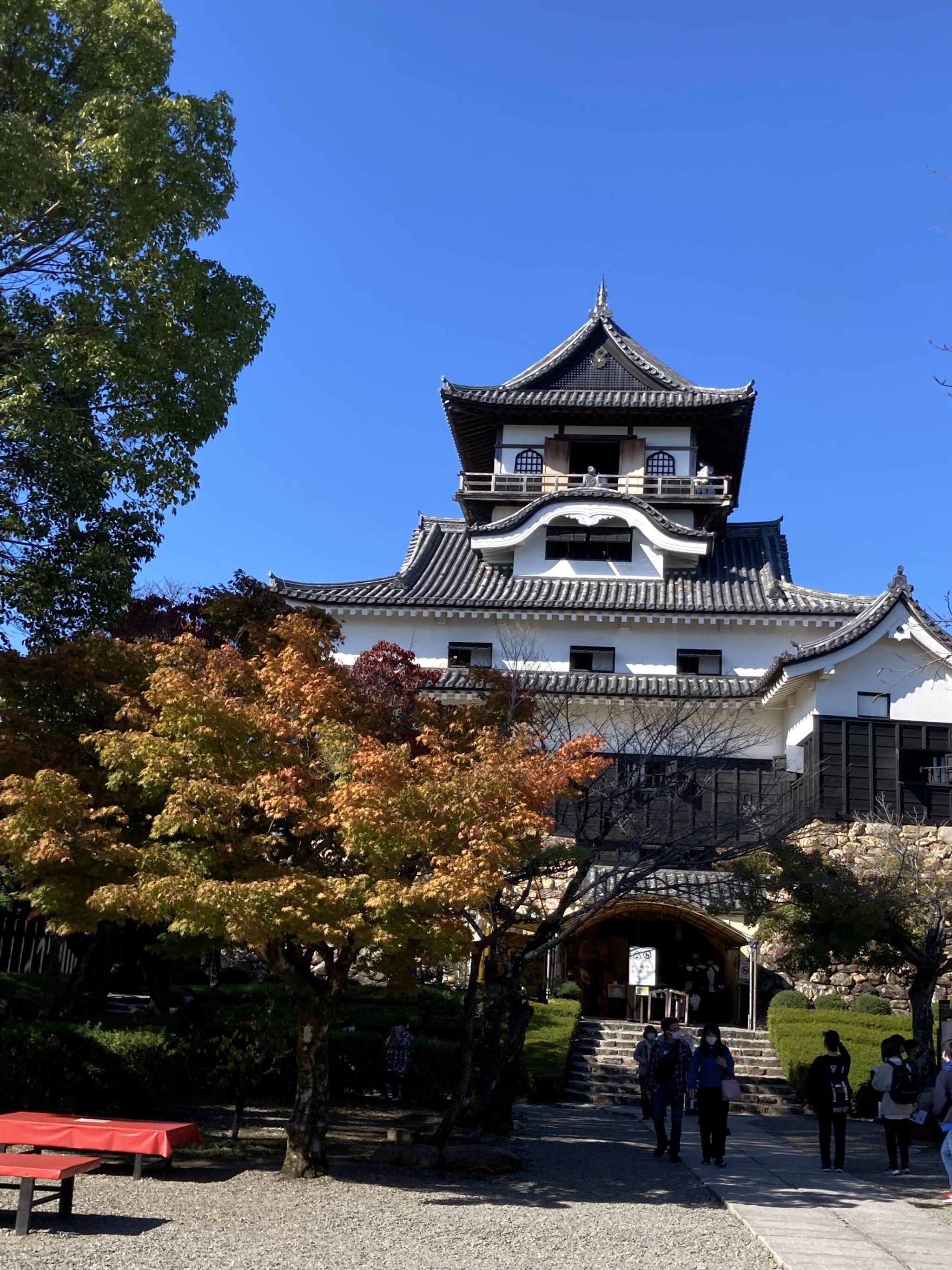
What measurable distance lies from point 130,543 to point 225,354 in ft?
8.03

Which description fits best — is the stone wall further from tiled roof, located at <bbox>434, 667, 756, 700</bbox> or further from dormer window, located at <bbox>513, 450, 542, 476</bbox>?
dormer window, located at <bbox>513, 450, 542, 476</bbox>

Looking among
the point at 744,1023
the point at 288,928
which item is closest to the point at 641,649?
the point at 744,1023

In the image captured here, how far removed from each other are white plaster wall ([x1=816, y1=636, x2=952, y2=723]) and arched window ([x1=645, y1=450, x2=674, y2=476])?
432 inches

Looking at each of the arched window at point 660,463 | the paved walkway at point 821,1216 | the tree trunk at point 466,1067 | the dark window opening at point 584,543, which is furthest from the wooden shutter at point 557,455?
the tree trunk at point 466,1067

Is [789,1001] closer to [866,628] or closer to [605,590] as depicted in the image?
[866,628]

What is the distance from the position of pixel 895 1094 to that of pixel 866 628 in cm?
1530

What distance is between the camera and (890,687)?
89.1 ft

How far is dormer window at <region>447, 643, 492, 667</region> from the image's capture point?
32094 mm

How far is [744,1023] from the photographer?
86.8 feet

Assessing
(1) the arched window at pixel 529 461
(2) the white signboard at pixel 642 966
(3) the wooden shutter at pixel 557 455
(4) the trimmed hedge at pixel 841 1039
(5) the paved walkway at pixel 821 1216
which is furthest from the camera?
(1) the arched window at pixel 529 461

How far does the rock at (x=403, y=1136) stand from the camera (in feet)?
43.3

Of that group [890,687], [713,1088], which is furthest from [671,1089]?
[890,687]

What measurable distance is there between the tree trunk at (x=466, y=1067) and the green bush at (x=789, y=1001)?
13.6 metres

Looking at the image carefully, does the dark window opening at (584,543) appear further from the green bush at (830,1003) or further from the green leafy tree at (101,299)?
the green leafy tree at (101,299)
